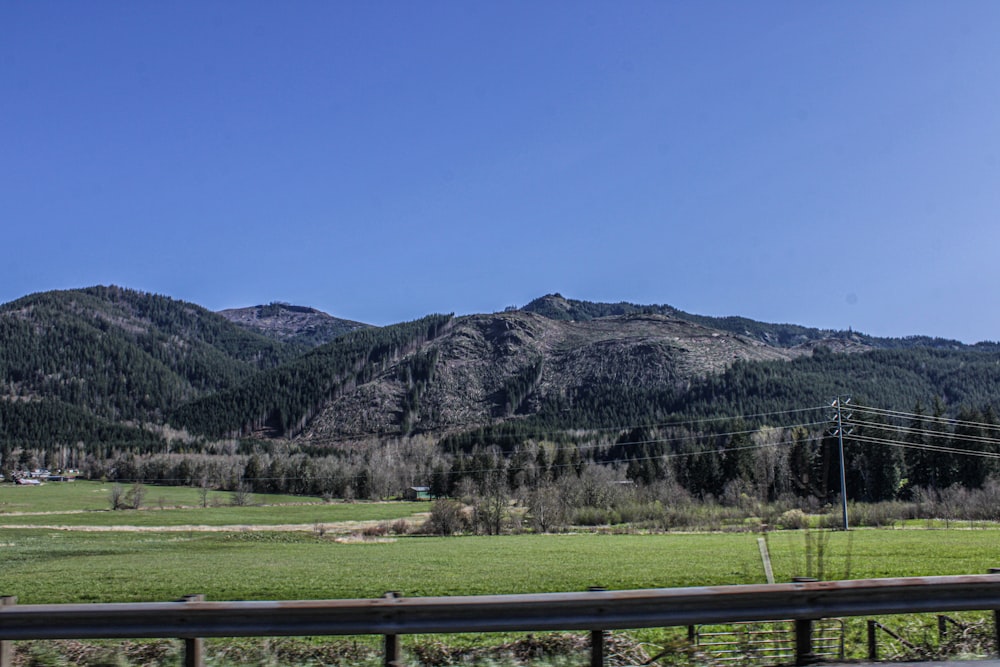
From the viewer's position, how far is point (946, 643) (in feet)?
28.7

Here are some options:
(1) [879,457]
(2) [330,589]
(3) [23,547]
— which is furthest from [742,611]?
(1) [879,457]

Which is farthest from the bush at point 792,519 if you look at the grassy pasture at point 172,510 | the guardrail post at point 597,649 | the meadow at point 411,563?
the guardrail post at point 597,649

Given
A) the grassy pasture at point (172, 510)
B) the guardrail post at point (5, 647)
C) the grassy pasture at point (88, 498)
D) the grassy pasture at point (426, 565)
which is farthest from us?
the grassy pasture at point (88, 498)

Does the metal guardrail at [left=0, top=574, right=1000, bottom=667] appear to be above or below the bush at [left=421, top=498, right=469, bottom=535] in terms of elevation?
above

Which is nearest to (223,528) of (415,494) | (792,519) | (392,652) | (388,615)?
(792,519)

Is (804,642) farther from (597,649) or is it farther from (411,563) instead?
(411,563)

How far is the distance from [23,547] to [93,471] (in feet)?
442

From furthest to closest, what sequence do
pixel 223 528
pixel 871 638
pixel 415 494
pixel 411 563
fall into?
pixel 415 494
pixel 223 528
pixel 411 563
pixel 871 638

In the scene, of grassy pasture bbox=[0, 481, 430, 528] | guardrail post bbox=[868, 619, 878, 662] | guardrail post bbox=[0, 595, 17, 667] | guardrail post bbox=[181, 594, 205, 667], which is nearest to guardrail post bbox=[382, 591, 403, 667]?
guardrail post bbox=[181, 594, 205, 667]

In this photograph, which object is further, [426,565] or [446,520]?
[446,520]

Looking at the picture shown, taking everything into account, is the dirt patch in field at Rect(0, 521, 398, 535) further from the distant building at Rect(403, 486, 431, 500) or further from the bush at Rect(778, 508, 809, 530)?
the distant building at Rect(403, 486, 431, 500)

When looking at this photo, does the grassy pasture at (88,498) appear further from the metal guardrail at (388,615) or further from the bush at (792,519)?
the metal guardrail at (388,615)

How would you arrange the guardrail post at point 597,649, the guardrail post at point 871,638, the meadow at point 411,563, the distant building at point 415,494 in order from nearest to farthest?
the guardrail post at point 597,649 < the guardrail post at point 871,638 < the meadow at point 411,563 < the distant building at point 415,494

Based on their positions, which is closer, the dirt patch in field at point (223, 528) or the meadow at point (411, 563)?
the meadow at point (411, 563)
